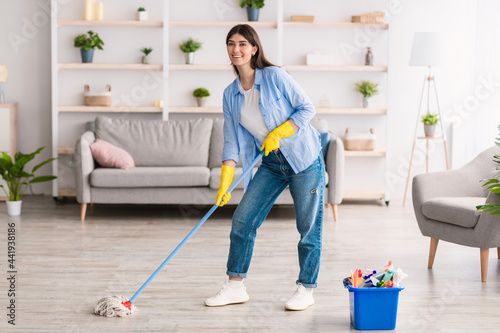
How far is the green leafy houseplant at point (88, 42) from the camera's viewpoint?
6.07 meters

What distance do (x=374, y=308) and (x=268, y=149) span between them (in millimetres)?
789

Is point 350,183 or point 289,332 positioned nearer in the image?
point 289,332

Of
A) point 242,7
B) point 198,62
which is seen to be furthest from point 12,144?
point 242,7

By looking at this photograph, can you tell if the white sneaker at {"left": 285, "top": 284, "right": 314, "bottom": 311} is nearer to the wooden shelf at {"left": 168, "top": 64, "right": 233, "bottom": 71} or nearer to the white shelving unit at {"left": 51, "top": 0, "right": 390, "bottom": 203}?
the white shelving unit at {"left": 51, "top": 0, "right": 390, "bottom": 203}

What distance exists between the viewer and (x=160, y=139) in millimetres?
5840

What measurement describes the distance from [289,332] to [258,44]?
121 cm

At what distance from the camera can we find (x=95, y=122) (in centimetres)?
595

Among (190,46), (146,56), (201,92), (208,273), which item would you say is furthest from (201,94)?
(208,273)

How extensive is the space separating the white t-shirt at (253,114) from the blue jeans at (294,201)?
4.5 inches

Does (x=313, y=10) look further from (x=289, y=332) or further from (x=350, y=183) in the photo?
(x=289, y=332)

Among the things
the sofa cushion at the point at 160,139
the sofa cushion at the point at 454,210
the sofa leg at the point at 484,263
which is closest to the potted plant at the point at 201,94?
the sofa cushion at the point at 160,139

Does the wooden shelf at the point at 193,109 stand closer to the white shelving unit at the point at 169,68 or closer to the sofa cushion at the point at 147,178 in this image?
the white shelving unit at the point at 169,68

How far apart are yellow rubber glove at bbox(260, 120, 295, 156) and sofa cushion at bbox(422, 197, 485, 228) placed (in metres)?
1.22

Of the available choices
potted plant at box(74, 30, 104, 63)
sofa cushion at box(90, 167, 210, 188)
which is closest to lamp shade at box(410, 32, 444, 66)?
sofa cushion at box(90, 167, 210, 188)
